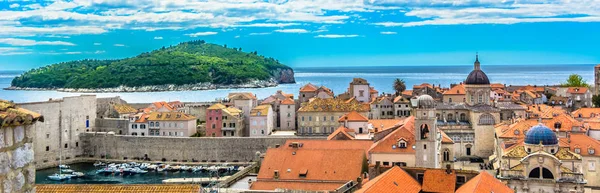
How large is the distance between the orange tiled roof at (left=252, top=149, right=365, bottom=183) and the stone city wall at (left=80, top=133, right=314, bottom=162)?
22088mm

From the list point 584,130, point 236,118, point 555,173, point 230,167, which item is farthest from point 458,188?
point 236,118

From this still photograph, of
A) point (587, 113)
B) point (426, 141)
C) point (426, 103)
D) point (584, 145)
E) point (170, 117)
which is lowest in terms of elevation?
point (584, 145)

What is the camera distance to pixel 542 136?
1259 inches

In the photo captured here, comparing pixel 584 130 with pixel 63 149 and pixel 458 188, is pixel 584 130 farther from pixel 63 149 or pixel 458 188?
pixel 63 149

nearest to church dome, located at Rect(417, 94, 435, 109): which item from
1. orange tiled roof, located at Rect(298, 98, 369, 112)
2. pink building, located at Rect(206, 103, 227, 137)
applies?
orange tiled roof, located at Rect(298, 98, 369, 112)

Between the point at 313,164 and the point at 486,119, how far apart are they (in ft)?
80.2

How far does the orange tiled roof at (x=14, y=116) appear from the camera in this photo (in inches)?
215

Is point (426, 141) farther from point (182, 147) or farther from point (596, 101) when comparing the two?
point (596, 101)

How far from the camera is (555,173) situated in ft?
98.1

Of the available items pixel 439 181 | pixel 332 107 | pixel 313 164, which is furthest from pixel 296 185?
pixel 332 107

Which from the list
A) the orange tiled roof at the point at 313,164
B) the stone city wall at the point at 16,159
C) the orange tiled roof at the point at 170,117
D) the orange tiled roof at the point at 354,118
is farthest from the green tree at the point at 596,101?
the stone city wall at the point at 16,159

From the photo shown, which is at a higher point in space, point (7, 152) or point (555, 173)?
point (7, 152)

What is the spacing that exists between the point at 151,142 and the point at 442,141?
30.9 metres

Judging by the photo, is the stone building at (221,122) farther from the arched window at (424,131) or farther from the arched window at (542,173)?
the arched window at (542,173)
